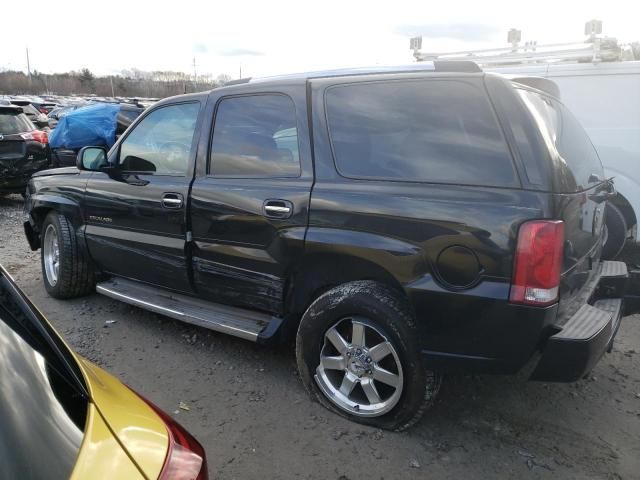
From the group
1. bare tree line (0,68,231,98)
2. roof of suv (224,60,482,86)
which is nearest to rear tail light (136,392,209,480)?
roof of suv (224,60,482,86)

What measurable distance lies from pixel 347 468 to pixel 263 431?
55 cm

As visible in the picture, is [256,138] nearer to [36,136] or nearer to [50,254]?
[50,254]

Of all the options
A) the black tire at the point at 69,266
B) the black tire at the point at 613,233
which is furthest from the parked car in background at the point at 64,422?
the black tire at the point at 613,233

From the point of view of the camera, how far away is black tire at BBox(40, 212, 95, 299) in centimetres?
459

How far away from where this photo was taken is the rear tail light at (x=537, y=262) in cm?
230

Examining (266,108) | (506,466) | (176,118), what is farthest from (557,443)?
(176,118)

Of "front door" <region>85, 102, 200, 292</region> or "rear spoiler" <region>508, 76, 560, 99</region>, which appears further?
"front door" <region>85, 102, 200, 292</region>

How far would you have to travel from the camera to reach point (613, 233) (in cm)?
453

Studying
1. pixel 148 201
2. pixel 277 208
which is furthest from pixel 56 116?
pixel 277 208

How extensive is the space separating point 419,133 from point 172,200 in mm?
1843

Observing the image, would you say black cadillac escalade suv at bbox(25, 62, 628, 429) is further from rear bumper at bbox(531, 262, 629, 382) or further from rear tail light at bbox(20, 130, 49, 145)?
rear tail light at bbox(20, 130, 49, 145)

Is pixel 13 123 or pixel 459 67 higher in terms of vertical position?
pixel 459 67

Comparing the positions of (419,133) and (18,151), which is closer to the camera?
(419,133)

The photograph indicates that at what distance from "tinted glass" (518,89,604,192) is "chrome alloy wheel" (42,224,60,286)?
4.24 m
